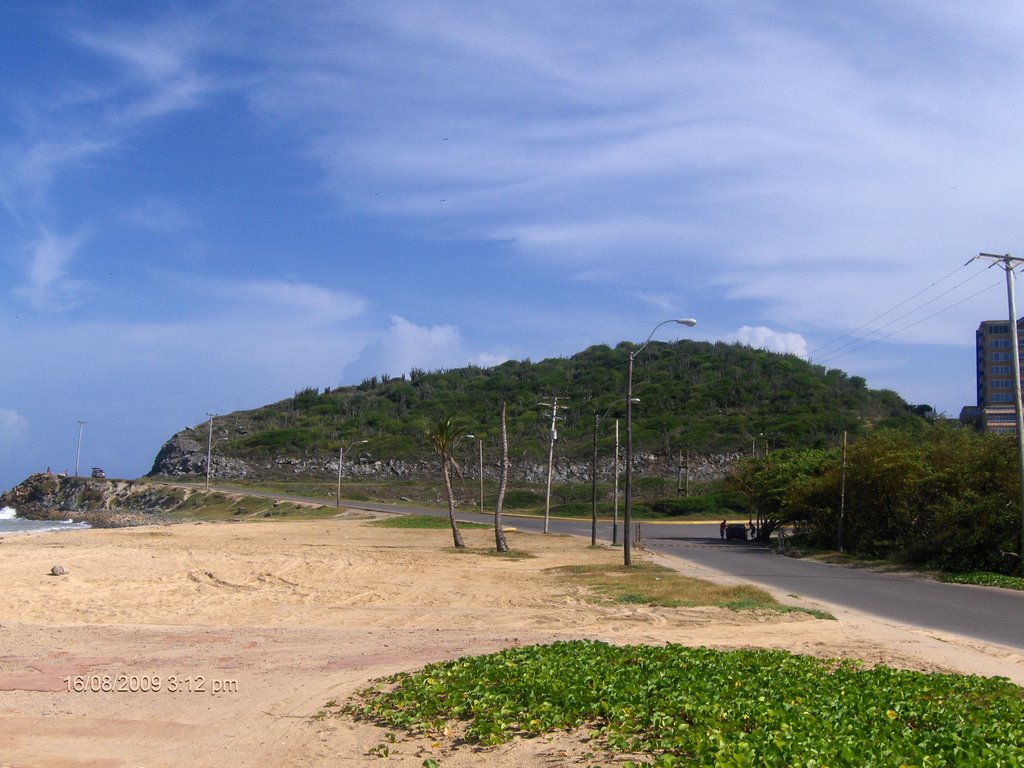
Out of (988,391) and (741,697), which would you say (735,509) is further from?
(741,697)

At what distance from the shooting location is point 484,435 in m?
119

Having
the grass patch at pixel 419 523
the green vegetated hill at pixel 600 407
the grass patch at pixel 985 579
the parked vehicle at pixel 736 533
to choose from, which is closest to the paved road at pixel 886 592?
the grass patch at pixel 985 579

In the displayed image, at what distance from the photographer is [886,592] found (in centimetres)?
2280

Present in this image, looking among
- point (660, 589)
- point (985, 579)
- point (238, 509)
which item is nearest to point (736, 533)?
point (985, 579)

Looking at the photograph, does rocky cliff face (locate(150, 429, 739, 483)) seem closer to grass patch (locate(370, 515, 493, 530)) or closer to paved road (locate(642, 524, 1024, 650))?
grass patch (locate(370, 515, 493, 530))

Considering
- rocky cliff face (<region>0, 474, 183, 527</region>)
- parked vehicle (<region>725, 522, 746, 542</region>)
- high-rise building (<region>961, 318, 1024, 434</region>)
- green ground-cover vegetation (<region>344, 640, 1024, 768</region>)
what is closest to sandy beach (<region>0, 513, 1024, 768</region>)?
green ground-cover vegetation (<region>344, 640, 1024, 768</region>)

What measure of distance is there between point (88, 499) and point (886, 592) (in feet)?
292

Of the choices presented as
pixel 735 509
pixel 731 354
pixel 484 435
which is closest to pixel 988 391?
pixel 735 509

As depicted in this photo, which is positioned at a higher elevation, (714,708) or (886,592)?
(714,708)

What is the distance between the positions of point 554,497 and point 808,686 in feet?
274

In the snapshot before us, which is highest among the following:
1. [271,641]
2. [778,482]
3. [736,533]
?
[778,482]

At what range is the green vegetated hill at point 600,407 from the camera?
107m

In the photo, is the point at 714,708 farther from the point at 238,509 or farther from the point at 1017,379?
the point at 238,509

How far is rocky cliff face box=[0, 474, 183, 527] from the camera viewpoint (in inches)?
3061
